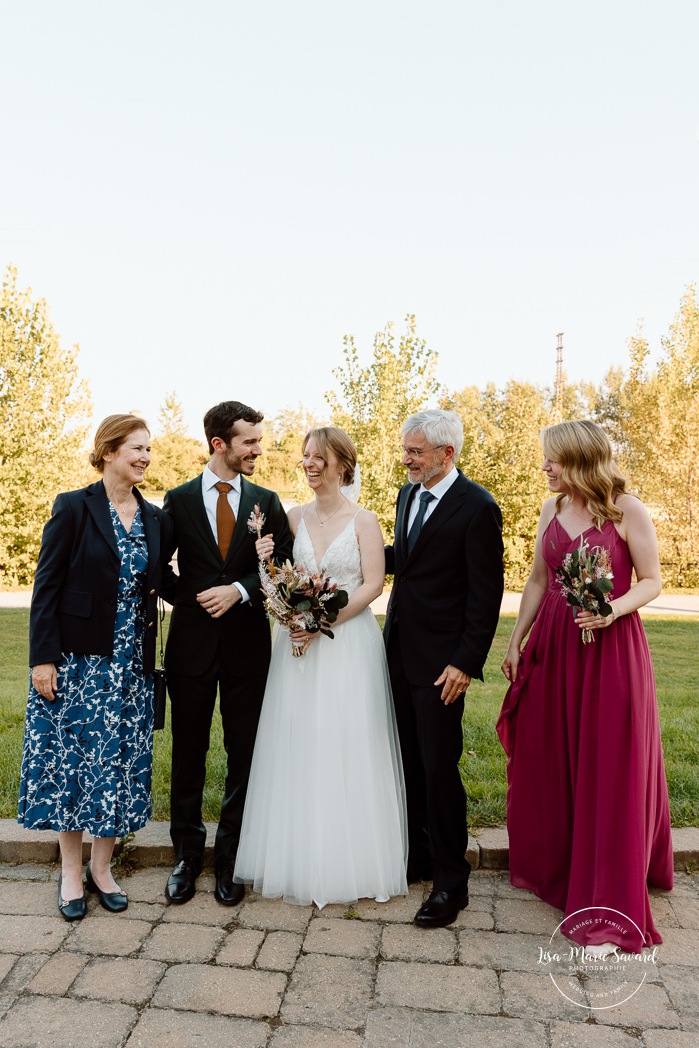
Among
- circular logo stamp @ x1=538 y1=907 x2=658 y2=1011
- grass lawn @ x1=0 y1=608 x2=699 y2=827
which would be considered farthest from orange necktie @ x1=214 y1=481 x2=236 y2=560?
circular logo stamp @ x1=538 y1=907 x2=658 y2=1011

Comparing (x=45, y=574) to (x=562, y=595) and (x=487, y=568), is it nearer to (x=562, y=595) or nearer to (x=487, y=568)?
(x=487, y=568)

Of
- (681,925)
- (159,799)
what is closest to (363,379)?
(159,799)

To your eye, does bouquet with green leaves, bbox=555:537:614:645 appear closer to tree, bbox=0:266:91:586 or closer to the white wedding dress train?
the white wedding dress train

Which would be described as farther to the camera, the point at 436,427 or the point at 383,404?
the point at 383,404

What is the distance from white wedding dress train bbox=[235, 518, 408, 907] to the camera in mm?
3814

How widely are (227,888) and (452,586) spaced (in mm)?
1805

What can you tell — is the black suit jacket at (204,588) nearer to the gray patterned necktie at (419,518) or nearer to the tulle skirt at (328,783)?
the tulle skirt at (328,783)

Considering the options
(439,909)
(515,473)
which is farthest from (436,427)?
(515,473)

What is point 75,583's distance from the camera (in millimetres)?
3727

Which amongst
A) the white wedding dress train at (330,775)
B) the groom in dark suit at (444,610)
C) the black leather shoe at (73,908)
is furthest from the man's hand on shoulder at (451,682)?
the black leather shoe at (73,908)

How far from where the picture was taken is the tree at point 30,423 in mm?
16984

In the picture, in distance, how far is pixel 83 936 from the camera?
3.50 meters

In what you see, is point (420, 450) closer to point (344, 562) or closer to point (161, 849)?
point (344, 562)

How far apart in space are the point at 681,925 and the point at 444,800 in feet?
3.85
